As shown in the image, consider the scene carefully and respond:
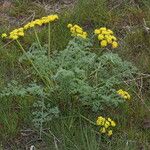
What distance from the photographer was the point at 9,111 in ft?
11.8

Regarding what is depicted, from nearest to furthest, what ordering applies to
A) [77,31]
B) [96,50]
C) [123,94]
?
1. [123,94]
2. [77,31]
3. [96,50]

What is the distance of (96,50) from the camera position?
409 cm

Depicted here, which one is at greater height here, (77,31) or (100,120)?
(77,31)

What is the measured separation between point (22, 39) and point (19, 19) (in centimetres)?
32

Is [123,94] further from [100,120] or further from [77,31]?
[77,31]

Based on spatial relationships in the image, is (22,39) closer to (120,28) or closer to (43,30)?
(43,30)

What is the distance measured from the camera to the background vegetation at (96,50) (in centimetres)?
337

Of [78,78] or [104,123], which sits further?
[78,78]

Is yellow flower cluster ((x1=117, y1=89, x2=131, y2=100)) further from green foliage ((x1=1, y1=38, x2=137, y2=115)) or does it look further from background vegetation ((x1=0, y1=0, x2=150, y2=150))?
background vegetation ((x1=0, y1=0, x2=150, y2=150))

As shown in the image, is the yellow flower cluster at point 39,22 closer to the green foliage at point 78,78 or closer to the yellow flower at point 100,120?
the green foliage at point 78,78

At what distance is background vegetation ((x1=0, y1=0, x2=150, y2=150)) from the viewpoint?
11.1 ft

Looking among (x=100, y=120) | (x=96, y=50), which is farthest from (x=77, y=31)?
(x=100, y=120)

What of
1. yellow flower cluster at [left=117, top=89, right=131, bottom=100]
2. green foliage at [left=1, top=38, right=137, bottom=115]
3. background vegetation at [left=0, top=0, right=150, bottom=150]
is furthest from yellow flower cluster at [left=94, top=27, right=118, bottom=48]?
background vegetation at [left=0, top=0, right=150, bottom=150]

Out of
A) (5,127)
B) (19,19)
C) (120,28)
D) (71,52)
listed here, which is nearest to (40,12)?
(19,19)
